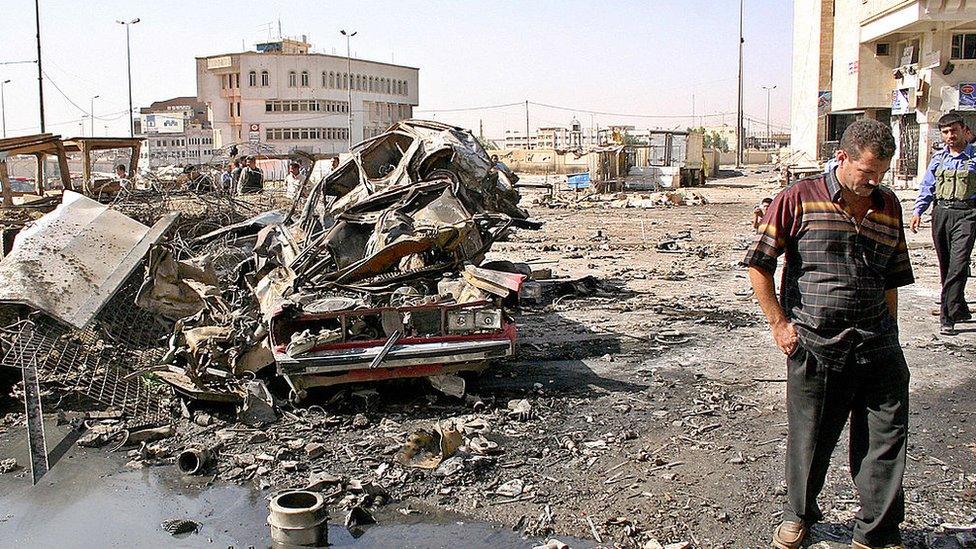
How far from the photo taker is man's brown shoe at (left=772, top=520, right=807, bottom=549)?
3846mm

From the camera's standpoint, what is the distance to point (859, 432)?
3.83 metres

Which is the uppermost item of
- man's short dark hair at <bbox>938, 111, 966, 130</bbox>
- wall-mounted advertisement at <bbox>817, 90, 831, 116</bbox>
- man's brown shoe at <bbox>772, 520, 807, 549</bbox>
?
wall-mounted advertisement at <bbox>817, 90, 831, 116</bbox>

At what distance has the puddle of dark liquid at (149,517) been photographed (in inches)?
168

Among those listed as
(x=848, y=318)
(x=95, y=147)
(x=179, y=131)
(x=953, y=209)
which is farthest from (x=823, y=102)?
(x=179, y=131)

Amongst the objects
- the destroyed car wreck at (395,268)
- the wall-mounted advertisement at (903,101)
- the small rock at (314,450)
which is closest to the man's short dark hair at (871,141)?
the destroyed car wreck at (395,268)

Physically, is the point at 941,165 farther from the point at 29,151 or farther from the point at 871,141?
the point at 29,151

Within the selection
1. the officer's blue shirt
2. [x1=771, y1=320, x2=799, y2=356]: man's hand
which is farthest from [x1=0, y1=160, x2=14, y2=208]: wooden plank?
[x1=771, y1=320, x2=799, y2=356]: man's hand

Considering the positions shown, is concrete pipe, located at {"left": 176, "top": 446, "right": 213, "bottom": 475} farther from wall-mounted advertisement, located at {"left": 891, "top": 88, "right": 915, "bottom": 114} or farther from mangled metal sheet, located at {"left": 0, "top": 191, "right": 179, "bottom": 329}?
wall-mounted advertisement, located at {"left": 891, "top": 88, "right": 915, "bottom": 114}

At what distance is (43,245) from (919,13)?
31.6 m

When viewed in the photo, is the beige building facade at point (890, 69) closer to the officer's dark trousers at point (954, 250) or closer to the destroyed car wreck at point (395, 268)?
the officer's dark trousers at point (954, 250)

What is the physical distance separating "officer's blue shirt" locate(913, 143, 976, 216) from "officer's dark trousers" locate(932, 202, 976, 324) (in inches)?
6.8

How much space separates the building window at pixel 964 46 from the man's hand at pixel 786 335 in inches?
1316

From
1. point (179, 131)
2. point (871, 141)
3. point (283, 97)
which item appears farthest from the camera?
point (179, 131)

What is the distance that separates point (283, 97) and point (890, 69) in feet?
219
